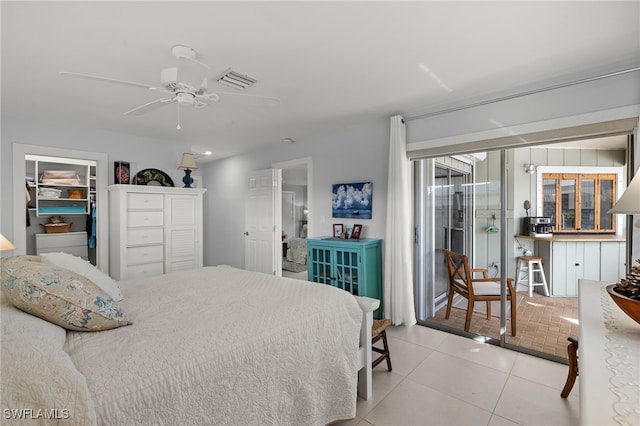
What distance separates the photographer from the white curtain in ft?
11.3

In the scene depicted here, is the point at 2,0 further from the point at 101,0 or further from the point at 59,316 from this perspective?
the point at 59,316

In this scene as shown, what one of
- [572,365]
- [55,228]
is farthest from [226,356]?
[55,228]

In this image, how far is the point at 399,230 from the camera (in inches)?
136

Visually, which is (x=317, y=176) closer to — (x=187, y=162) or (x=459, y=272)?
(x=187, y=162)

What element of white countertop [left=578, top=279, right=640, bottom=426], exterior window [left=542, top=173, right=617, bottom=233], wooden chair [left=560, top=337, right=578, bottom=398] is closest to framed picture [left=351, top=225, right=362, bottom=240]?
exterior window [left=542, top=173, right=617, bottom=233]

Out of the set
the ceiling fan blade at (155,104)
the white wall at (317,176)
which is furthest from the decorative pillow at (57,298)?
the white wall at (317,176)

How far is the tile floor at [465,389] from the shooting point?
1986 mm

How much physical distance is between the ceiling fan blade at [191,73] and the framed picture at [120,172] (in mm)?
2850

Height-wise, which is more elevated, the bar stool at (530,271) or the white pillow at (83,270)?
the white pillow at (83,270)

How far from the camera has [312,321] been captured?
1760 millimetres

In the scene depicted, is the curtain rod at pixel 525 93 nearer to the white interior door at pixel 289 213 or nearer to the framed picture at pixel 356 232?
the framed picture at pixel 356 232

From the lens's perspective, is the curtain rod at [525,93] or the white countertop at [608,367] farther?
the curtain rod at [525,93]

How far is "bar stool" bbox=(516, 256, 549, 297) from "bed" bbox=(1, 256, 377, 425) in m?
2.26

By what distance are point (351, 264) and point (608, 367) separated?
9.02ft
